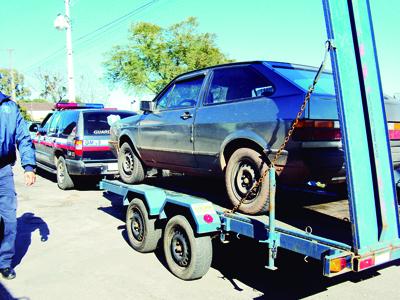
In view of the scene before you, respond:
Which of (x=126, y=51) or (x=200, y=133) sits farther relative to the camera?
(x=126, y=51)

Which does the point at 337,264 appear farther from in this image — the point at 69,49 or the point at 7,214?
the point at 69,49

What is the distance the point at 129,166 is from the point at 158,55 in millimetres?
19072

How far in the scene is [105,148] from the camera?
886cm

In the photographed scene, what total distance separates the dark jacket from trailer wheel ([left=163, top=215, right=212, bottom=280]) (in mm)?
1779

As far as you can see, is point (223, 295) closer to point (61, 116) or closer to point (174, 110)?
point (174, 110)

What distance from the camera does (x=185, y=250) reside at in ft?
14.1

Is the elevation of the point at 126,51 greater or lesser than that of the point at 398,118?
greater

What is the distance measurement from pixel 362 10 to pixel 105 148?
664 centimetres

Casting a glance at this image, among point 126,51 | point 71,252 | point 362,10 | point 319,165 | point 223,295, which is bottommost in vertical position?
point 223,295

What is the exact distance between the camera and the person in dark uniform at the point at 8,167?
4371 millimetres

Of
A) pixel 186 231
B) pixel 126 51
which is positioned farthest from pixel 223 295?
pixel 126 51

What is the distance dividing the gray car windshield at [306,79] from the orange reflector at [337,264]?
65.5 inches

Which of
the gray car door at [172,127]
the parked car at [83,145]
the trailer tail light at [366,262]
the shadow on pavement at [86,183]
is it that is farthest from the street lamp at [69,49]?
the trailer tail light at [366,262]

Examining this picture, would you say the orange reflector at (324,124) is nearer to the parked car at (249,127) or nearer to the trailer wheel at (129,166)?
the parked car at (249,127)
